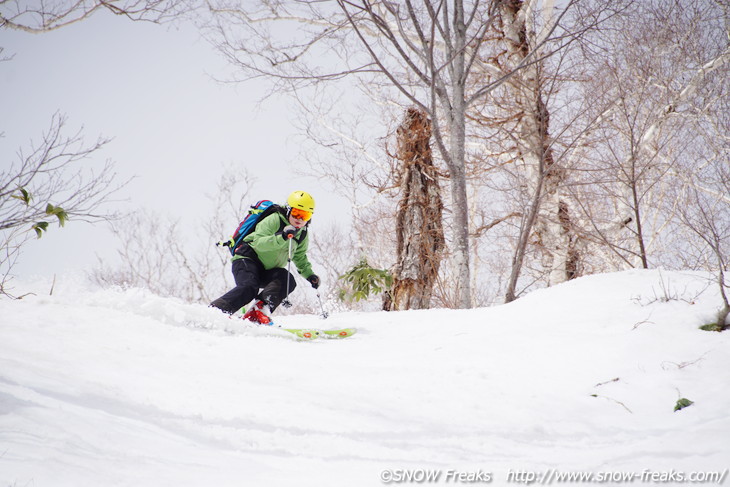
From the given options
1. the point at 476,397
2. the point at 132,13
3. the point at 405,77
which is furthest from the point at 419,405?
the point at 405,77

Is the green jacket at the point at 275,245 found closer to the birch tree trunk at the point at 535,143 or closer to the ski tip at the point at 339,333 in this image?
the ski tip at the point at 339,333

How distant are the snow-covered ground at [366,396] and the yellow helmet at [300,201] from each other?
1.85 m

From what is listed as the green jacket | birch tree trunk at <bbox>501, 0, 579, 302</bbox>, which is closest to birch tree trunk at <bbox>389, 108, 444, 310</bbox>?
birch tree trunk at <bbox>501, 0, 579, 302</bbox>

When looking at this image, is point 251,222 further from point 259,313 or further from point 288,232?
point 259,313

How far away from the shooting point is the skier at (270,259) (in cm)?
507

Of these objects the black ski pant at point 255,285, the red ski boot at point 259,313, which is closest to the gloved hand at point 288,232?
the black ski pant at point 255,285

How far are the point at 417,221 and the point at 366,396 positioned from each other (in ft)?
20.0

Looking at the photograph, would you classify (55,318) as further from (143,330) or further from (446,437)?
(446,437)

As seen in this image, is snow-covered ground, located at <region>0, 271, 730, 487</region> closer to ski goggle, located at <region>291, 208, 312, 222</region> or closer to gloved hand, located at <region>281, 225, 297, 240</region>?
gloved hand, located at <region>281, 225, 297, 240</region>

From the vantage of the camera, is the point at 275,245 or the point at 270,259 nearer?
the point at 275,245

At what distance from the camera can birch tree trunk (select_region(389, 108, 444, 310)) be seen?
8.09 metres

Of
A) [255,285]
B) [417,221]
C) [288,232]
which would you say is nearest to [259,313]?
[255,285]

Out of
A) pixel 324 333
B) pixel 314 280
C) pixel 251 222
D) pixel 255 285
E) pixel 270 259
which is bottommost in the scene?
pixel 324 333

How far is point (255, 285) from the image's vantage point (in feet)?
16.9
